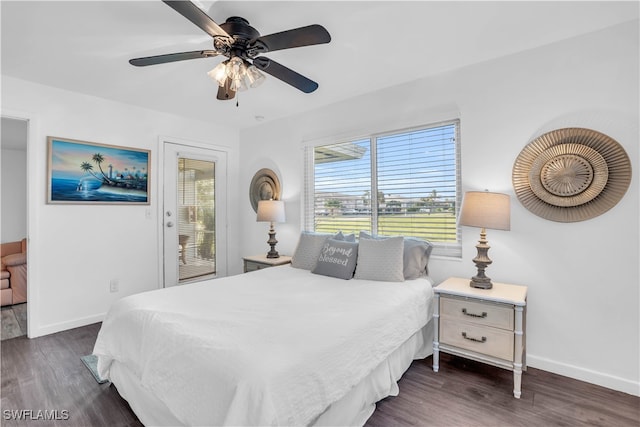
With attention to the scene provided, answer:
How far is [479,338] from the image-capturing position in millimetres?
2146

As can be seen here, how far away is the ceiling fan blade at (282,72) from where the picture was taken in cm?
194

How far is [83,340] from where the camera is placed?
2924mm

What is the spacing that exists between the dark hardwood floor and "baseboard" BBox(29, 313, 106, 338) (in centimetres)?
51

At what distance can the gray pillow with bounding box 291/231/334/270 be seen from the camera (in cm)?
310

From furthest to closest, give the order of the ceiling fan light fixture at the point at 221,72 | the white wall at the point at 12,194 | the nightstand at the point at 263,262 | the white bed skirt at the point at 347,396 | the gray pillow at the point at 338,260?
the white wall at the point at 12,194, the nightstand at the point at 263,262, the gray pillow at the point at 338,260, the ceiling fan light fixture at the point at 221,72, the white bed skirt at the point at 347,396

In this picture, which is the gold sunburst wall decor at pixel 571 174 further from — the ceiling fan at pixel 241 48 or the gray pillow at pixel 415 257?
the ceiling fan at pixel 241 48

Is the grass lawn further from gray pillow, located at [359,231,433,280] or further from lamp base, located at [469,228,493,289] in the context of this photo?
lamp base, located at [469,228,493,289]

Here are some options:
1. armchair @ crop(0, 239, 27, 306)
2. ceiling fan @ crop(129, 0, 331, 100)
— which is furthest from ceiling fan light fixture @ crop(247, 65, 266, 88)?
armchair @ crop(0, 239, 27, 306)

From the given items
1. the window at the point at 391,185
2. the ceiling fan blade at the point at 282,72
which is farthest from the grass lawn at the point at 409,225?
the ceiling fan blade at the point at 282,72

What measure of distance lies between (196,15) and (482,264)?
2427 millimetres

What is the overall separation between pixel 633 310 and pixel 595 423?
2.63 ft

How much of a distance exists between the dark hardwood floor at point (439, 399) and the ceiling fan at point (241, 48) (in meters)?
2.15

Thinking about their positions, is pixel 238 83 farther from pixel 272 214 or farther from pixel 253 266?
pixel 253 266

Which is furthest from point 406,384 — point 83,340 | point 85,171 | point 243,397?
point 85,171
